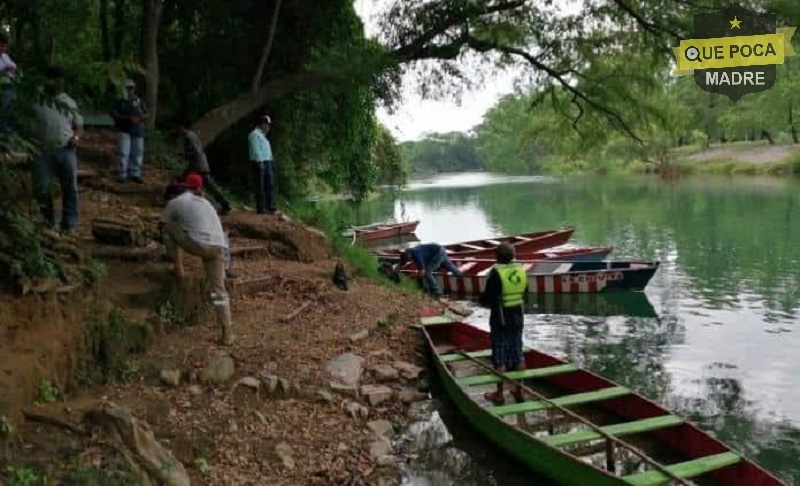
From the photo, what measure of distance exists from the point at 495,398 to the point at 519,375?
0.45 metres

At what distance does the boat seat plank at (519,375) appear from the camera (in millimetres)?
8484

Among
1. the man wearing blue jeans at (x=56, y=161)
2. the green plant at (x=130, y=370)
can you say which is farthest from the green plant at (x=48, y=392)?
the man wearing blue jeans at (x=56, y=161)

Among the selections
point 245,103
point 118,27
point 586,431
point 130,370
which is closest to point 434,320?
point 586,431

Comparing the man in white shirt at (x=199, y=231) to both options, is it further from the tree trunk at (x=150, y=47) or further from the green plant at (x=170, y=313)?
the tree trunk at (x=150, y=47)

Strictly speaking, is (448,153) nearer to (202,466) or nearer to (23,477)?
(202,466)

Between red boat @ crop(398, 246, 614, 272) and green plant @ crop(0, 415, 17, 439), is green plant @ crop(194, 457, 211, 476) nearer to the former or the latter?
green plant @ crop(0, 415, 17, 439)

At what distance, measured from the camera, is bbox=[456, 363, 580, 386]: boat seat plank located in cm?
848

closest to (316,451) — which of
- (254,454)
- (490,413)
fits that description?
(254,454)

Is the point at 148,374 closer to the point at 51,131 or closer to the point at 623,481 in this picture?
the point at 51,131

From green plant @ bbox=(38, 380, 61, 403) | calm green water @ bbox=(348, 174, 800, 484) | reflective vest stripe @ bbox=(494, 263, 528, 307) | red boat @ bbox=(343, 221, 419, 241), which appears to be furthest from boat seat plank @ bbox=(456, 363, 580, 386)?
red boat @ bbox=(343, 221, 419, 241)

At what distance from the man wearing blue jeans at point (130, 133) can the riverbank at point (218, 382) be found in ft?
0.92

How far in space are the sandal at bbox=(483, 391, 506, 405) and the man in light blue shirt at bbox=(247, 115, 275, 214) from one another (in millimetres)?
5574

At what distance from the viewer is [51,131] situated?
7.39m

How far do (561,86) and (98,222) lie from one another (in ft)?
40.1
